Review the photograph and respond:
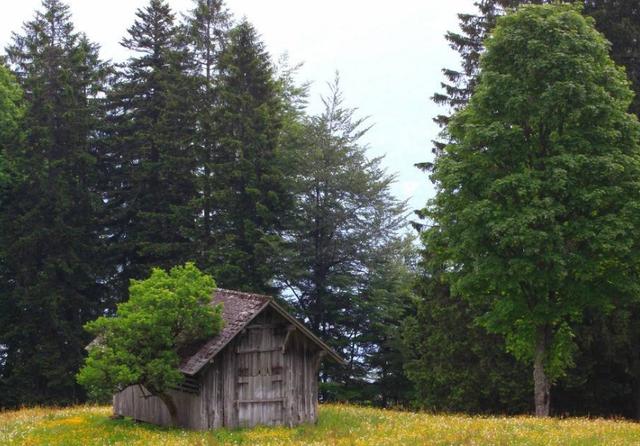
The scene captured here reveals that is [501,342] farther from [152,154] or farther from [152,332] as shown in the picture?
[152,154]

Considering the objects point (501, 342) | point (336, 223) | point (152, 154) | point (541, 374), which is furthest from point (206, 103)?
point (541, 374)

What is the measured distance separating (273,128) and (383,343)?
16.0 meters

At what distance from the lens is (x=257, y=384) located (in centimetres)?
3067

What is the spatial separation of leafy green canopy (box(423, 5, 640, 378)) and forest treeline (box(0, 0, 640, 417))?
13.8 meters

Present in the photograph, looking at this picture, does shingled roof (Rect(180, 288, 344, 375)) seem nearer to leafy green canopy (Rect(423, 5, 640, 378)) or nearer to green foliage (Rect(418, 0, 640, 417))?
leafy green canopy (Rect(423, 5, 640, 378))

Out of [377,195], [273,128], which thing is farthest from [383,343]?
[273,128]

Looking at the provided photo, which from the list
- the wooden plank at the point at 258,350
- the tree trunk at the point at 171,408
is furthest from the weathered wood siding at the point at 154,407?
the wooden plank at the point at 258,350

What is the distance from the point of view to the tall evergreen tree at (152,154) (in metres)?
51.1

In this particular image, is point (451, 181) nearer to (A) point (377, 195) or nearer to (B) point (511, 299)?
(B) point (511, 299)

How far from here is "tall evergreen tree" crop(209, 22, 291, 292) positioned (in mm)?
47562

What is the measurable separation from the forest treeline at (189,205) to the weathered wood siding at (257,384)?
1445cm

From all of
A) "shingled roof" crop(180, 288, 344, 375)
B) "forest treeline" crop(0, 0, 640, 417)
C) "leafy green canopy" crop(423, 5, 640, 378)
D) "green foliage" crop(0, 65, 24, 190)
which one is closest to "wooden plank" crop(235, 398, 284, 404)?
"shingled roof" crop(180, 288, 344, 375)

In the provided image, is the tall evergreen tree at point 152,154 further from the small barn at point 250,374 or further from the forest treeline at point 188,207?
the small barn at point 250,374

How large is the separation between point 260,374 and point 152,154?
1062 inches
